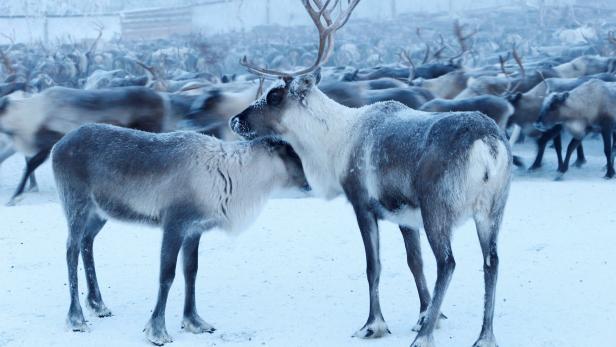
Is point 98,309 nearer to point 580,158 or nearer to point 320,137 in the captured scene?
point 320,137

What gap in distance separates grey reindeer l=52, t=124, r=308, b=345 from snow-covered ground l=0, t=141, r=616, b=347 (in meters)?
0.32

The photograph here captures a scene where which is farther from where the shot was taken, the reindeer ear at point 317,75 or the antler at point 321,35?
the antler at point 321,35

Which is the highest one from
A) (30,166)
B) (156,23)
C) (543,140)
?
(30,166)

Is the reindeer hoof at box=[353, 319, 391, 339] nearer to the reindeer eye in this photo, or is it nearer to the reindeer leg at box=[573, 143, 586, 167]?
the reindeer eye

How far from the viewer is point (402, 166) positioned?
11.9 ft

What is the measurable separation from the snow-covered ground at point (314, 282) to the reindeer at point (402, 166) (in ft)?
1.25

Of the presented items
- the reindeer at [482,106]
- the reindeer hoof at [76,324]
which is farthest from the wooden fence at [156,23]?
the reindeer hoof at [76,324]

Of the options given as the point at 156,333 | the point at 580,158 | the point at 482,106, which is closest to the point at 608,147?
the point at 580,158

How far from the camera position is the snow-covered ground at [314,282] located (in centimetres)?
390

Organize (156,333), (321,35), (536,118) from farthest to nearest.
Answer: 1. (536,118)
2. (321,35)
3. (156,333)

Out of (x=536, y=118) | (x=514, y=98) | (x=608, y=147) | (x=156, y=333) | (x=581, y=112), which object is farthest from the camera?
(x=514, y=98)

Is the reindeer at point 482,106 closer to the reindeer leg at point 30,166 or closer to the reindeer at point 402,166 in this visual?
the reindeer leg at point 30,166

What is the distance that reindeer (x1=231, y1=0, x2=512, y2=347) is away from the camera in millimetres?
3434

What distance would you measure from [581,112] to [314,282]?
607 cm
